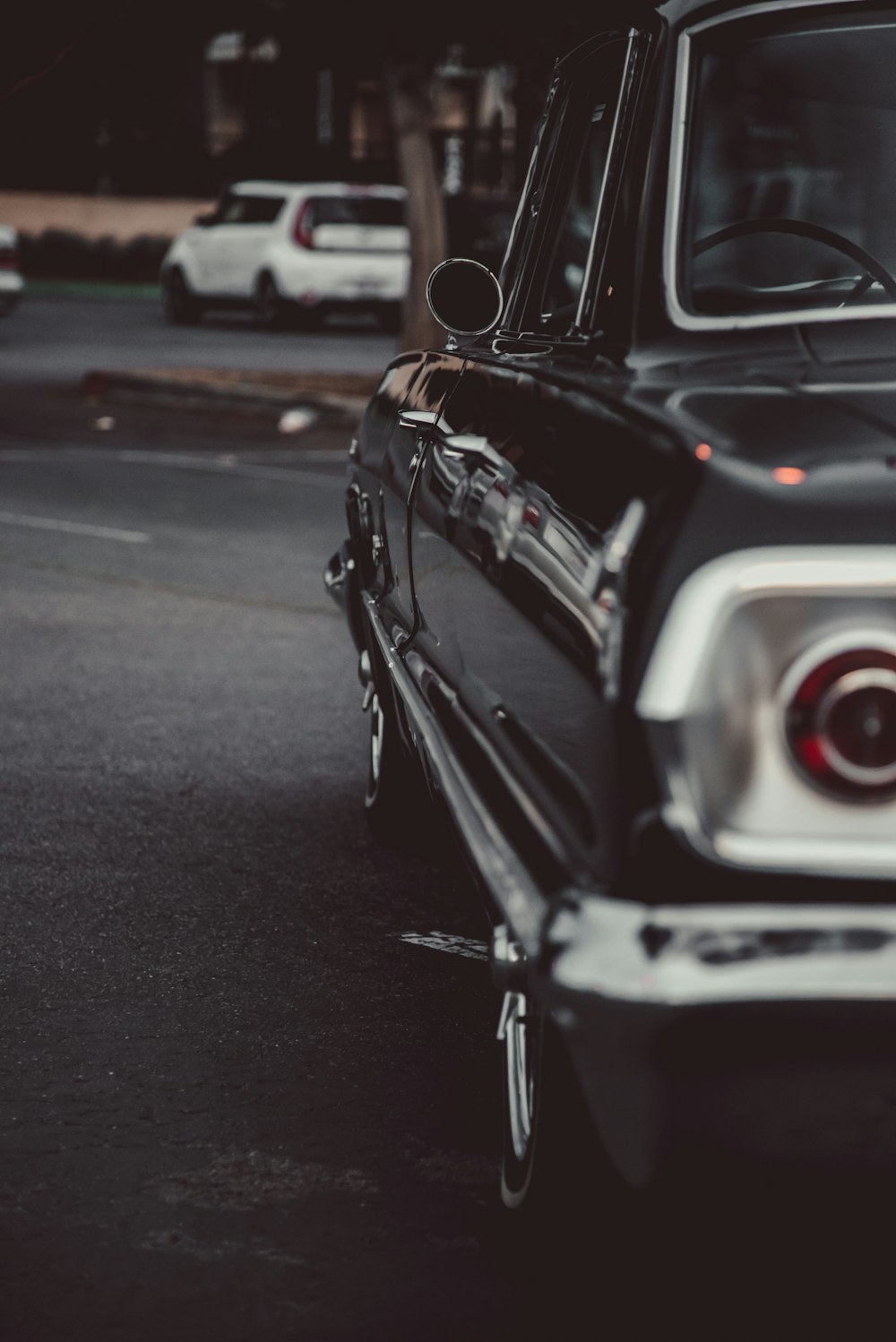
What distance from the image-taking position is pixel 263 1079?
12.9 feet

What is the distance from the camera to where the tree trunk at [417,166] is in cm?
1888

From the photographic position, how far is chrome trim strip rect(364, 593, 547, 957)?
273cm

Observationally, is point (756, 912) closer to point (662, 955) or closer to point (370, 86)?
point (662, 955)

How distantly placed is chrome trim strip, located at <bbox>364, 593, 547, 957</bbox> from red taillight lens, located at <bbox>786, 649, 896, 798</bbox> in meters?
0.38

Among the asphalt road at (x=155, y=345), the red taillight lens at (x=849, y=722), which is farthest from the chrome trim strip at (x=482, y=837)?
the asphalt road at (x=155, y=345)

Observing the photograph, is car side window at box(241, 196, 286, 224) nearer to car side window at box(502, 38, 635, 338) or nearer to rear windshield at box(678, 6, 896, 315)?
car side window at box(502, 38, 635, 338)

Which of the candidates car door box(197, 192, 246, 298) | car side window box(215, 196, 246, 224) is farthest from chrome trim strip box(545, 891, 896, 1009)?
car side window box(215, 196, 246, 224)

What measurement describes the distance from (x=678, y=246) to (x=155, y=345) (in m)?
21.6

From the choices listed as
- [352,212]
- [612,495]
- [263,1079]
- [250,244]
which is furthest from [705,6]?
[250,244]

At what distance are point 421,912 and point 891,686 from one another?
103 inches

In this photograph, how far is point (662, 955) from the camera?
7.96 ft

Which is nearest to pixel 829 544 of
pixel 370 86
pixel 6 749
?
pixel 6 749

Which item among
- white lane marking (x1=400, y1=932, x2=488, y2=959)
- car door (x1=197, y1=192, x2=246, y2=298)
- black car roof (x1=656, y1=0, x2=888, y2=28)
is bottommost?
car door (x1=197, y1=192, x2=246, y2=298)

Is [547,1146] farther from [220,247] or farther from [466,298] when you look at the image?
[220,247]
